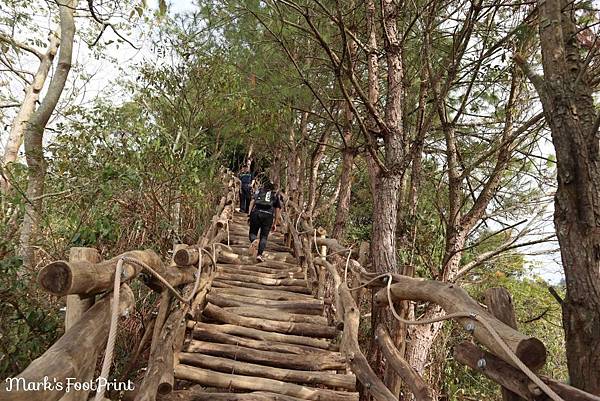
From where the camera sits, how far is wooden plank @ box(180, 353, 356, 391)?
3080 millimetres

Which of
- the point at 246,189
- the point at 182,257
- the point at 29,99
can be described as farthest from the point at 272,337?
the point at 29,99

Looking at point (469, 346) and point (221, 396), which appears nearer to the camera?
point (469, 346)

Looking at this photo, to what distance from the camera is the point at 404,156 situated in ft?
12.6

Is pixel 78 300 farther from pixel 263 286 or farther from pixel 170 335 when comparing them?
pixel 263 286

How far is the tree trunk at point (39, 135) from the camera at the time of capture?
4.11 meters

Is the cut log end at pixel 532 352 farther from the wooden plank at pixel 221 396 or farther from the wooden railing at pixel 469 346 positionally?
the wooden plank at pixel 221 396

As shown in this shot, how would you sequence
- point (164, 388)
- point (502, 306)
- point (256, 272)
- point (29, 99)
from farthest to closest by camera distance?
point (29, 99)
point (256, 272)
point (164, 388)
point (502, 306)

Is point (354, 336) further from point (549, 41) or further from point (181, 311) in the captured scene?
point (549, 41)

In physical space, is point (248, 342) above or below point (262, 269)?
below

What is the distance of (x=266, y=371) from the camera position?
317 cm

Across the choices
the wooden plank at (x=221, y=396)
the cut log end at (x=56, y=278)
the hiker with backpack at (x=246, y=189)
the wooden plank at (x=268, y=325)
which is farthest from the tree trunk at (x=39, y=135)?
the hiker with backpack at (x=246, y=189)

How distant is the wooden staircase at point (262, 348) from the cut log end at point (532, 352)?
6.06 feet

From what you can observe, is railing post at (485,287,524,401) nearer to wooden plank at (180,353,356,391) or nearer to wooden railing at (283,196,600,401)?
wooden railing at (283,196,600,401)

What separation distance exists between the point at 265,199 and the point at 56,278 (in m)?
4.45
